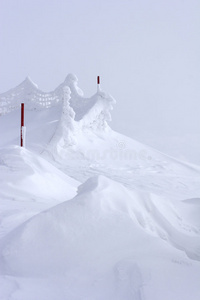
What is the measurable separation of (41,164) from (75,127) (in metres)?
3.68

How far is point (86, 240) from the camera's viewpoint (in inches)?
99.7

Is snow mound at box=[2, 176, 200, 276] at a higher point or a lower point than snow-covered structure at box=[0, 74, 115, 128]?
lower

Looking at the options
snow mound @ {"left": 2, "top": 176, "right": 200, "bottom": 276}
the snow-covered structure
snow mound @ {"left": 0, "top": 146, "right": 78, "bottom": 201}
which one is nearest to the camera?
snow mound @ {"left": 2, "top": 176, "right": 200, "bottom": 276}

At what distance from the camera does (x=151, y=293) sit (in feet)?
6.31

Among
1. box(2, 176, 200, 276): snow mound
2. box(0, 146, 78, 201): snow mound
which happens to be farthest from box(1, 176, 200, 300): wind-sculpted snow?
box(0, 146, 78, 201): snow mound

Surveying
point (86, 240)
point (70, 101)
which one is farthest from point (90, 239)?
point (70, 101)

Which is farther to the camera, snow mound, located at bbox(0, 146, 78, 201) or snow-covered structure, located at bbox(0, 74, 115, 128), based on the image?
snow-covered structure, located at bbox(0, 74, 115, 128)

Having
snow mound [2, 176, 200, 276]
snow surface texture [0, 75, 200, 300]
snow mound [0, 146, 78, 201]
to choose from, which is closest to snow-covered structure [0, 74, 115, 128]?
snow mound [0, 146, 78, 201]

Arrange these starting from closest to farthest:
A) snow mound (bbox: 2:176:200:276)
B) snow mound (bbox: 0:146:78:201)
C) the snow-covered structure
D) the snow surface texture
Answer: the snow surface texture < snow mound (bbox: 2:176:200:276) < snow mound (bbox: 0:146:78:201) < the snow-covered structure

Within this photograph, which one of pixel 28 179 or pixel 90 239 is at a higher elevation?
pixel 90 239

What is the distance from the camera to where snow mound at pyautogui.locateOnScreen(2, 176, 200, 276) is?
7.68 feet

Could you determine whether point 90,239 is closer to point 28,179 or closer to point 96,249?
point 96,249

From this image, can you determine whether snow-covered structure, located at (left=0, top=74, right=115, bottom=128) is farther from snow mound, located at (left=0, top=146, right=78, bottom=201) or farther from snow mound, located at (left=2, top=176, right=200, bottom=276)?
snow mound, located at (left=2, top=176, right=200, bottom=276)

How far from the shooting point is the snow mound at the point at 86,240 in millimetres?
2342
